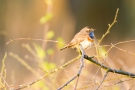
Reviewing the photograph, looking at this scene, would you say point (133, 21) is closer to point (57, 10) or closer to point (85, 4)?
point (85, 4)

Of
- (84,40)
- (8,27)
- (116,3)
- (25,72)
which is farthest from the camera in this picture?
(116,3)

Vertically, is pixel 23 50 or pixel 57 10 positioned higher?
pixel 57 10

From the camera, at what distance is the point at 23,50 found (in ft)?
31.8

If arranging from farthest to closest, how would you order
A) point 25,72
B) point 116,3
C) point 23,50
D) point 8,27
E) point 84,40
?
point 116,3 → point 8,27 → point 23,50 → point 25,72 → point 84,40

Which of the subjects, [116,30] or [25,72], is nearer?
[25,72]

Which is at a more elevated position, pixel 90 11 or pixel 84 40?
pixel 90 11

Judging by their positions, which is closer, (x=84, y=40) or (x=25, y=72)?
(x=84, y=40)

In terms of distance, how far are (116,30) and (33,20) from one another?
7.87ft

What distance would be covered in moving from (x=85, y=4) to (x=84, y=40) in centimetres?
771

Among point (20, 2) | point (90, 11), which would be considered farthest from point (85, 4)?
point (20, 2)

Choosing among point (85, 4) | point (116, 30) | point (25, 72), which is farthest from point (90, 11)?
point (25, 72)

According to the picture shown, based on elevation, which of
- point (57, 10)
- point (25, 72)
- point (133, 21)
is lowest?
point (25, 72)

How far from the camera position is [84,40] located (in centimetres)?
404

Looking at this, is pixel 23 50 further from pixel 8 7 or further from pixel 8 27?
pixel 8 7
